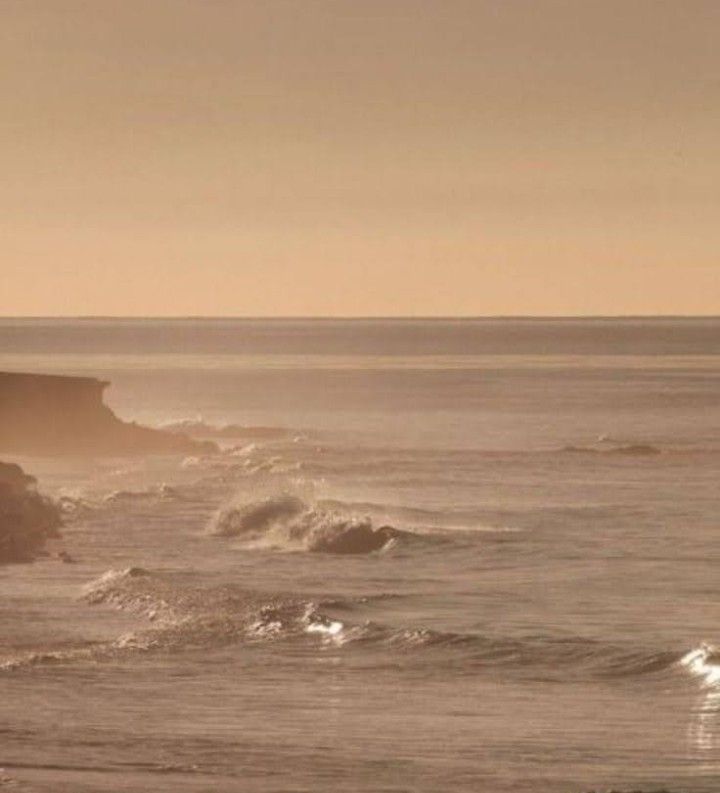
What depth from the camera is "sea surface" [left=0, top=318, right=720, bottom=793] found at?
29.0 metres

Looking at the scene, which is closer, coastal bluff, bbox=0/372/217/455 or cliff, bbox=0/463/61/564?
cliff, bbox=0/463/61/564

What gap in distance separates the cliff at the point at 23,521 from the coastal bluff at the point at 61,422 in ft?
93.0

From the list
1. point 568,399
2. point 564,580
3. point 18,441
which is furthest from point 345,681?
point 568,399

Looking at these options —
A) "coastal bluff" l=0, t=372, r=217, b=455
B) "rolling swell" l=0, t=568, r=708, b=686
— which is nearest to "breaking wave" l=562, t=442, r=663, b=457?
"coastal bluff" l=0, t=372, r=217, b=455

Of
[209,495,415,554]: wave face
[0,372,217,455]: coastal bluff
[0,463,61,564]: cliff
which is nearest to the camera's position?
[0,463,61,564]: cliff

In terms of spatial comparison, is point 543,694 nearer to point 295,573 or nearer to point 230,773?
point 230,773

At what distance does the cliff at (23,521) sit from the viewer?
5069cm

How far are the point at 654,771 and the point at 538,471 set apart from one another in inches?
2092

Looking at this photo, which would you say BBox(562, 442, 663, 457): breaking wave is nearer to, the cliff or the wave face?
the wave face

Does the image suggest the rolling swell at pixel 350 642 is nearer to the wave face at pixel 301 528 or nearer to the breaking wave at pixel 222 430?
the wave face at pixel 301 528

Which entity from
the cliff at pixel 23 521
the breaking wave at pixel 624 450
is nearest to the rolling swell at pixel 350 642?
the cliff at pixel 23 521

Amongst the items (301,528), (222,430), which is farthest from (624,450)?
(301,528)

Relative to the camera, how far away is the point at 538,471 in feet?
267

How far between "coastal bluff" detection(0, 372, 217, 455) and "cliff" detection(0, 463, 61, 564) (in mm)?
28343
